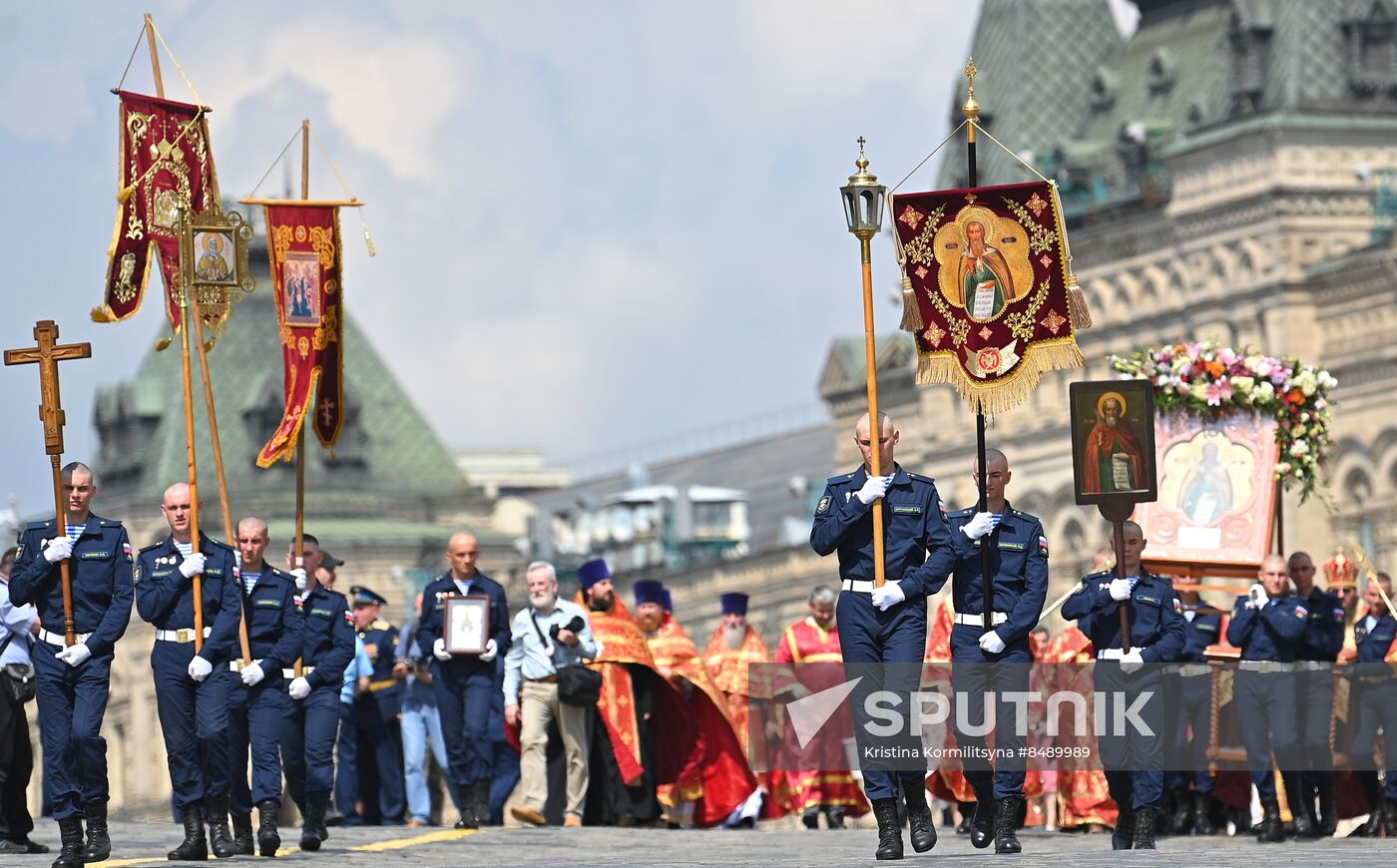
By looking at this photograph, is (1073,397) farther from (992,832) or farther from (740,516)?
(740,516)

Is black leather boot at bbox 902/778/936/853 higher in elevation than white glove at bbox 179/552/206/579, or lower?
lower

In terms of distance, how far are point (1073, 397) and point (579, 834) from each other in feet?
17.0

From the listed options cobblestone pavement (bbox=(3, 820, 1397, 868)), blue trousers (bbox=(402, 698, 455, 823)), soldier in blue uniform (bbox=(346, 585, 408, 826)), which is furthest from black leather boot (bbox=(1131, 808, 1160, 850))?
soldier in blue uniform (bbox=(346, 585, 408, 826))

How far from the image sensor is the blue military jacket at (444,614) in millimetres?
27250

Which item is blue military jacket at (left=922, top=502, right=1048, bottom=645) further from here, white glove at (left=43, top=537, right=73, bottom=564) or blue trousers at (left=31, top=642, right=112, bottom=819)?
white glove at (left=43, top=537, right=73, bottom=564)

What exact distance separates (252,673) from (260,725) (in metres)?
0.40

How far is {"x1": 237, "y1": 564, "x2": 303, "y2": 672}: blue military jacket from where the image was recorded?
23688 mm

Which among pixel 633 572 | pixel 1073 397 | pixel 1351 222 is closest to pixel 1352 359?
pixel 1351 222

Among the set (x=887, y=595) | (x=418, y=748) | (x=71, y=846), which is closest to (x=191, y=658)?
(x=71, y=846)

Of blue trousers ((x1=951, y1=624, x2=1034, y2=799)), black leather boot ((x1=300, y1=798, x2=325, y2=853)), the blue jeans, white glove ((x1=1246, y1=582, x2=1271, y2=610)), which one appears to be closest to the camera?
blue trousers ((x1=951, y1=624, x2=1034, y2=799))

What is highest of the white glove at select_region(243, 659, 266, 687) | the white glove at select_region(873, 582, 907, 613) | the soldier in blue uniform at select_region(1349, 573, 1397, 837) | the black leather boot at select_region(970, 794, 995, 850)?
the white glove at select_region(873, 582, 907, 613)

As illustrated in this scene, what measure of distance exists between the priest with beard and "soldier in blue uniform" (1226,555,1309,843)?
4894 millimetres

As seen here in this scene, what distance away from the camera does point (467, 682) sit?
89.9 ft

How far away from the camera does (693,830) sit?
28594 millimetres
